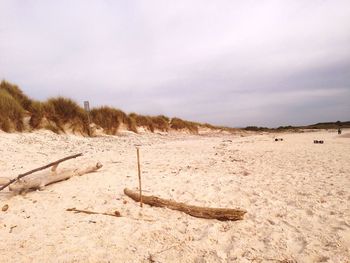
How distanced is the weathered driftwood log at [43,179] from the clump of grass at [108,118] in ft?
36.3

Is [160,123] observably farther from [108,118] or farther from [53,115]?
[53,115]

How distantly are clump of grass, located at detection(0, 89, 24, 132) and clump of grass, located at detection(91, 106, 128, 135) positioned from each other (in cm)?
501

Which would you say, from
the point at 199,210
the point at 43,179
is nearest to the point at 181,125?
the point at 43,179

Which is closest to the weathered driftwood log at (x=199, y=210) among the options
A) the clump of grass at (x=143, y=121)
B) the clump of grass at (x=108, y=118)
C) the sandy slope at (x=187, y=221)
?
the sandy slope at (x=187, y=221)

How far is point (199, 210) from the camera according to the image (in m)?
4.21

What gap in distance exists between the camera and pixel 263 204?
4625mm

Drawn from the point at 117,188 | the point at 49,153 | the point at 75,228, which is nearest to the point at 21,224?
the point at 75,228

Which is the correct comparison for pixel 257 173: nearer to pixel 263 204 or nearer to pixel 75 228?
pixel 263 204

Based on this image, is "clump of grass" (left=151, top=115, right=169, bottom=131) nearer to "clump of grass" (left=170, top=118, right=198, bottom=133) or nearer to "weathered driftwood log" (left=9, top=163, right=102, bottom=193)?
"clump of grass" (left=170, top=118, right=198, bottom=133)

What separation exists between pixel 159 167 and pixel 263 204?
11.6 feet

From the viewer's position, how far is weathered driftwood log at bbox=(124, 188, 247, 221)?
4004 mm

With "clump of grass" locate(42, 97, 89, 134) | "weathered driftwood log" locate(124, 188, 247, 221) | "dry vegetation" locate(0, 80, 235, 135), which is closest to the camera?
"weathered driftwood log" locate(124, 188, 247, 221)

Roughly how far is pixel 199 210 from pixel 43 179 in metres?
3.26

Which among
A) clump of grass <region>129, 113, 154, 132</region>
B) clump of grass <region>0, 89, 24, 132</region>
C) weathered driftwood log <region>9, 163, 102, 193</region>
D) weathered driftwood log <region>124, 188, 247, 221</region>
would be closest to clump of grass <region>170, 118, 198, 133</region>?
clump of grass <region>129, 113, 154, 132</region>
